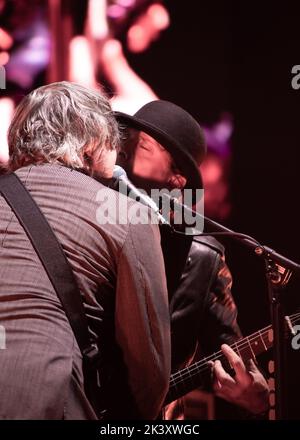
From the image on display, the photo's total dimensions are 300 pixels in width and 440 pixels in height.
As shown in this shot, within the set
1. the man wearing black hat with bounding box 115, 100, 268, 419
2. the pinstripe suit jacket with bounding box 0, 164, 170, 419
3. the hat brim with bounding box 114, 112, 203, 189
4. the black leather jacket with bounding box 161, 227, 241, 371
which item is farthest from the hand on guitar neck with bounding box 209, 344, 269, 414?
the pinstripe suit jacket with bounding box 0, 164, 170, 419

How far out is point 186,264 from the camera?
239 centimetres

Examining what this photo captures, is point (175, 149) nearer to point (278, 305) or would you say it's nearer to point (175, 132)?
point (175, 132)

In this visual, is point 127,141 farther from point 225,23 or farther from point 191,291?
point 225,23

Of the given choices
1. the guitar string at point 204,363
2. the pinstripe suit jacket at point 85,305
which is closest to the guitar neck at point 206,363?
the guitar string at point 204,363

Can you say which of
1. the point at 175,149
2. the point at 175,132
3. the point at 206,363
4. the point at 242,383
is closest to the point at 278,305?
the point at 242,383

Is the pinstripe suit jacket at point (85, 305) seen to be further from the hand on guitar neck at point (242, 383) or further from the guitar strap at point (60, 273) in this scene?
the hand on guitar neck at point (242, 383)

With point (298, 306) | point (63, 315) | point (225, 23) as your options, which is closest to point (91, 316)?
point (63, 315)

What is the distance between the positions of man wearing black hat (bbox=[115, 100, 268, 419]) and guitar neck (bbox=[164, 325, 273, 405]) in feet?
0.12

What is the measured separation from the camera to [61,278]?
53.4 inches

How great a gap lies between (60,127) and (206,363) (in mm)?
1078

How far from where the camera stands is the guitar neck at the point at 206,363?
2195 millimetres

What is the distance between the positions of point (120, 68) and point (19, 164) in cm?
235

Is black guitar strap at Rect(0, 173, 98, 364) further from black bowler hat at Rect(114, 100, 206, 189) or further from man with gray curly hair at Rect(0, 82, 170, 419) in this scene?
black bowler hat at Rect(114, 100, 206, 189)

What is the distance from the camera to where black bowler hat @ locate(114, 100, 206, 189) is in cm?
234
